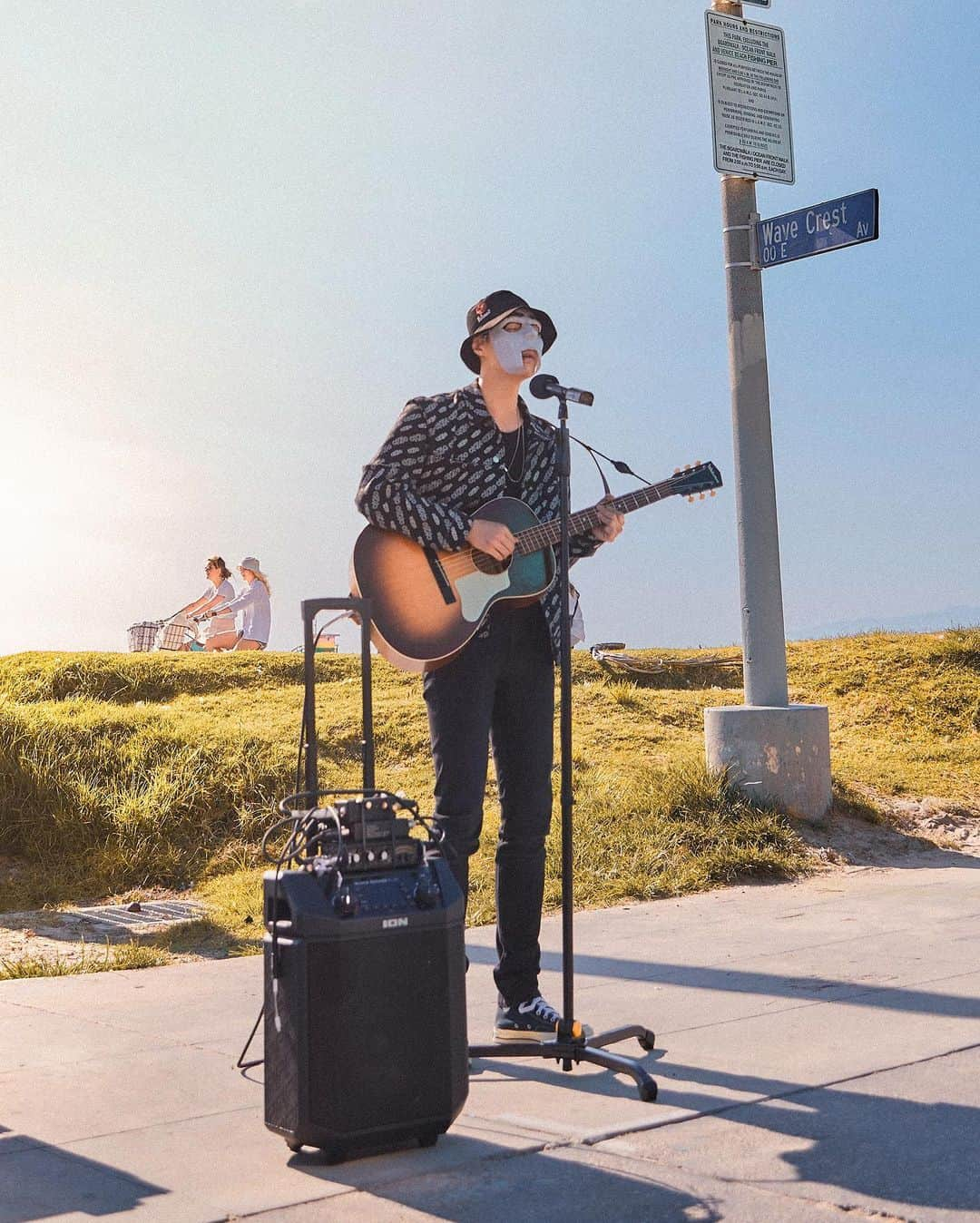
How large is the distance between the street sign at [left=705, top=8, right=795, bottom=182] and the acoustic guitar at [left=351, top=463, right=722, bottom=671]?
13.8ft

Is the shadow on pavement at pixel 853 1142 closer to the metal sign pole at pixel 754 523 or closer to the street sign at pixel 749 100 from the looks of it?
the metal sign pole at pixel 754 523

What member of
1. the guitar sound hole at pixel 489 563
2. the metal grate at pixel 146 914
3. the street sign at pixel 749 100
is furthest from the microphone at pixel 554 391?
the street sign at pixel 749 100

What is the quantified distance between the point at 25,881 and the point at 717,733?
3840 mm

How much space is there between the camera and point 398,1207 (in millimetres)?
2432

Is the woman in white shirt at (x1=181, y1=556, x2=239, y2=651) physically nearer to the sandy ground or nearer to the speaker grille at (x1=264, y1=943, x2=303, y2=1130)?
the sandy ground

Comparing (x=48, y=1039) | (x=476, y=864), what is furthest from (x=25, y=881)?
(x=48, y=1039)

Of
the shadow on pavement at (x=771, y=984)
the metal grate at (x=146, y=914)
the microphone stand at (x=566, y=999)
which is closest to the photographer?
the microphone stand at (x=566, y=999)

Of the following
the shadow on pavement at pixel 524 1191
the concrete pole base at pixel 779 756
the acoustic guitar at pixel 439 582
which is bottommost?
the shadow on pavement at pixel 524 1191

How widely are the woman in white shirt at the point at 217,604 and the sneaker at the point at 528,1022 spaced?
11020mm

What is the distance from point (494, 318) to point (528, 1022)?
2.00 m

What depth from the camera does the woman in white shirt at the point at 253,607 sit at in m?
14.1

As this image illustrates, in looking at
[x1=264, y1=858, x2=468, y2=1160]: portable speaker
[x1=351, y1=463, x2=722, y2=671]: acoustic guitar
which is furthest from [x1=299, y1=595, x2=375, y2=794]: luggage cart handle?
[x1=264, y1=858, x2=468, y2=1160]: portable speaker

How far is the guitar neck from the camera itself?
3797 millimetres

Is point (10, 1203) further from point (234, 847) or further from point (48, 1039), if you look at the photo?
point (234, 847)
